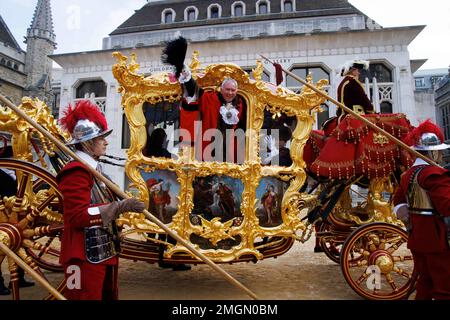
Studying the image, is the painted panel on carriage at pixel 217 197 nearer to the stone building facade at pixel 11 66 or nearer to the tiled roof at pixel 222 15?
the tiled roof at pixel 222 15

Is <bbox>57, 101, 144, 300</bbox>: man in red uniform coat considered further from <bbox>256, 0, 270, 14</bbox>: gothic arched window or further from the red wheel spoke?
<bbox>256, 0, 270, 14</bbox>: gothic arched window

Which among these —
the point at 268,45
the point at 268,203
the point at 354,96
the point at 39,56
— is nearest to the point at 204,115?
the point at 268,203

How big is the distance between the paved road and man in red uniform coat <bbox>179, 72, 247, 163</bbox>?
5.17 feet

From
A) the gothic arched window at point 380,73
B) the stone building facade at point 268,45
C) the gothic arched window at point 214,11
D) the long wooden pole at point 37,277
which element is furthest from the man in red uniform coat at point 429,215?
the gothic arched window at point 214,11

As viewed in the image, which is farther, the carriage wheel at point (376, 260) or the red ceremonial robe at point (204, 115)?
the red ceremonial robe at point (204, 115)

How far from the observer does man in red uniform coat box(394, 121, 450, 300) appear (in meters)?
2.67

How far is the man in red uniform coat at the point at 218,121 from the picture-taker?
3.88m

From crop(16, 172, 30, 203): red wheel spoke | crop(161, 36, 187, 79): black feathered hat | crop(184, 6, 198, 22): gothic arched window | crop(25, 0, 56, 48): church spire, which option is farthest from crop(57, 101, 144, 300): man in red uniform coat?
crop(25, 0, 56, 48): church spire

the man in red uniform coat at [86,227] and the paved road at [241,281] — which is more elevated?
the man in red uniform coat at [86,227]

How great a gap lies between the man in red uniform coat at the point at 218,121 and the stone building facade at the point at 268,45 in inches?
393

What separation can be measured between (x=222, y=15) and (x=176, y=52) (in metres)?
19.6

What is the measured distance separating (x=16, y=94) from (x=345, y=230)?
30.2 m

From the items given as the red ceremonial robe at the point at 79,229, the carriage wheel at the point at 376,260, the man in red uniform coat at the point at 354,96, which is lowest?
the carriage wheel at the point at 376,260

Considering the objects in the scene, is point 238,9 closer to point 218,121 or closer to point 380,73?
point 380,73
